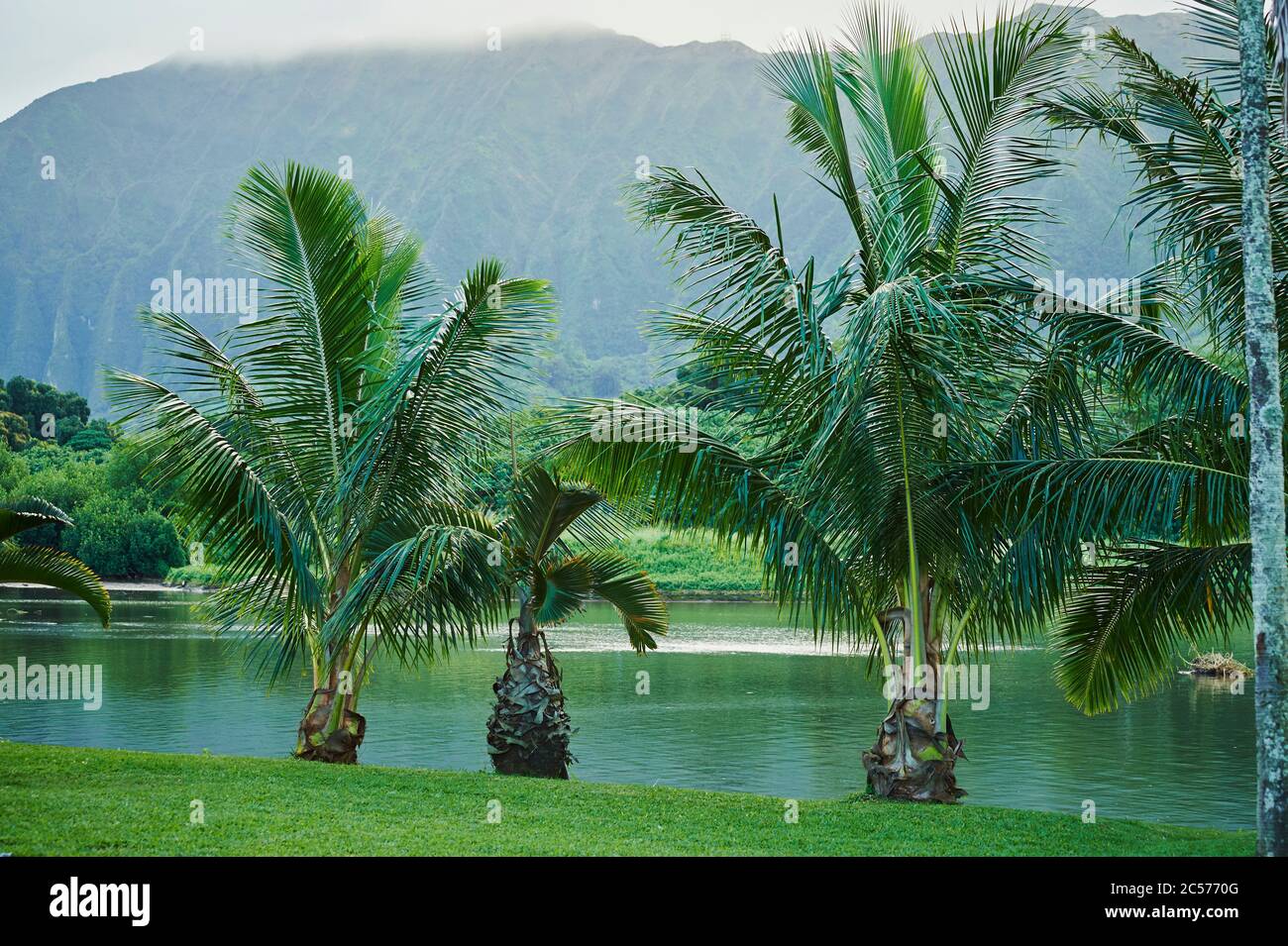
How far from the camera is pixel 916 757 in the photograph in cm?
1034

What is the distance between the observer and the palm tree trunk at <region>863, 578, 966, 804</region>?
10289 millimetres

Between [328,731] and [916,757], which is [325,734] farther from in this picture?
[916,757]

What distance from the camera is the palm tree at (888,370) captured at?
970cm

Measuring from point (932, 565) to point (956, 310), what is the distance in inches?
90.3

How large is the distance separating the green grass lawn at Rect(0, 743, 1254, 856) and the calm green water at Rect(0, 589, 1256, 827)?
3.45 meters

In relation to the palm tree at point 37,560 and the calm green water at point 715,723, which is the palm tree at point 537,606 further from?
the palm tree at point 37,560

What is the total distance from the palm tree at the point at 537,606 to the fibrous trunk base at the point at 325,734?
55.5 inches

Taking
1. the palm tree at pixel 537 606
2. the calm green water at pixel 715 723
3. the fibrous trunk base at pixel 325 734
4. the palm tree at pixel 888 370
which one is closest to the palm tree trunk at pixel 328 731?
the fibrous trunk base at pixel 325 734

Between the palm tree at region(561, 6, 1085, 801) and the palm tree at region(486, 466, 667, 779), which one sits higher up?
Answer: the palm tree at region(561, 6, 1085, 801)

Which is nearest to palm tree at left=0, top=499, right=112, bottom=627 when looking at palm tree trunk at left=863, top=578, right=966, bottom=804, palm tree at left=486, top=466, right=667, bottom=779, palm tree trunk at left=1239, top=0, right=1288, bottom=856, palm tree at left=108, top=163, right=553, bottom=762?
palm tree at left=108, top=163, right=553, bottom=762

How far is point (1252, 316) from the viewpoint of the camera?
266 inches

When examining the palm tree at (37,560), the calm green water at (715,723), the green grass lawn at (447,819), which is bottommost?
the calm green water at (715,723)

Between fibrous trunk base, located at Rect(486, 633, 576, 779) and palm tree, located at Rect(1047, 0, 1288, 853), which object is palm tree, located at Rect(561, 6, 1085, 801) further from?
fibrous trunk base, located at Rect(486, 633, 576, 779)
